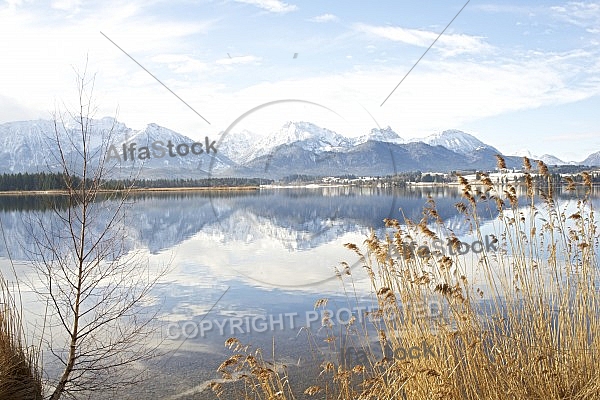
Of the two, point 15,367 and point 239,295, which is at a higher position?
point 15,367

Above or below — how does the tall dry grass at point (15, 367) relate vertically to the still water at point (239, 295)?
above

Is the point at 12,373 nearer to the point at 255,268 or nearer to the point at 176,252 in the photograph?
the point at 255,268

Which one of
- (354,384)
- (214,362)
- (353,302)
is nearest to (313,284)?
(353,302)

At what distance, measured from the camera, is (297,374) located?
6785 millimetres

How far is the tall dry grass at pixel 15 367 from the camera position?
18.4 feet

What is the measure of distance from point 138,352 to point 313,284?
5552mm

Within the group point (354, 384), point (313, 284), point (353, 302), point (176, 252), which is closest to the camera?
→ point (354, 384)

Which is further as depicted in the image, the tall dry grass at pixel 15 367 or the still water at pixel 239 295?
the still water at pixel 239 295

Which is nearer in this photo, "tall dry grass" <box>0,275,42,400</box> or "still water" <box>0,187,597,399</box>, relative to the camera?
"tall dry grass" <box>0,275,42,400</box>

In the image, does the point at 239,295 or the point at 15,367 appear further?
the point at 239,295

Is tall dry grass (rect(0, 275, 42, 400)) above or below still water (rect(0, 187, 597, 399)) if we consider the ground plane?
above

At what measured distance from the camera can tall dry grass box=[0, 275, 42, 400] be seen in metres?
5.62

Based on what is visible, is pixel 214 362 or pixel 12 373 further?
pixel 214 362

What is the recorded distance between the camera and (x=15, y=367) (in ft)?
19.6
